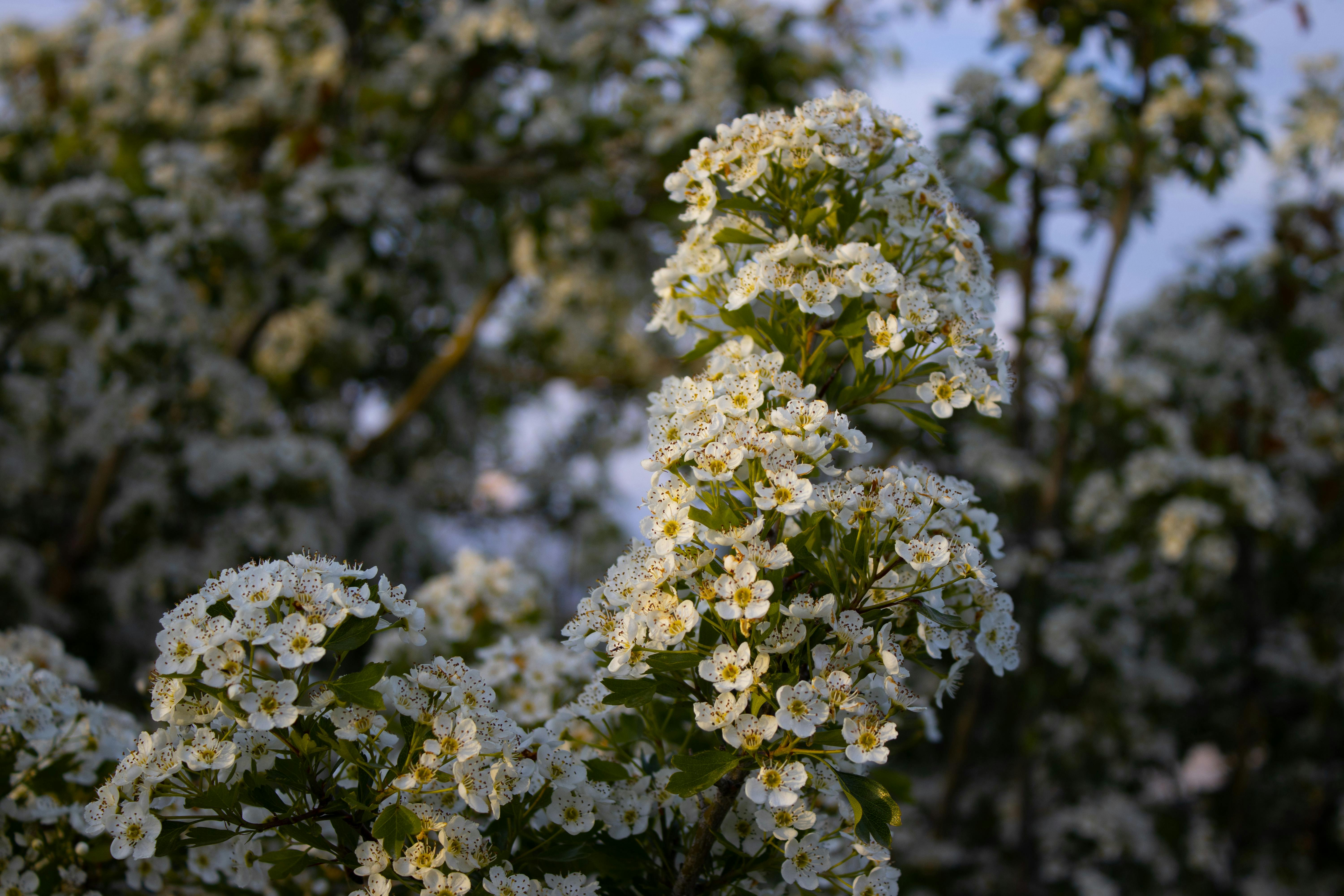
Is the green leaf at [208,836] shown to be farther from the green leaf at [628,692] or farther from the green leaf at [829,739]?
the green leaf at [829,739]

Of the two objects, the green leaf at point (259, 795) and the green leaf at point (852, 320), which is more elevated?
the green leaf at point (852, 320)

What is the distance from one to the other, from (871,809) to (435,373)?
492 cm

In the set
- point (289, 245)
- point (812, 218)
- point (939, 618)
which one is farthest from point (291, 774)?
point (289, 245)

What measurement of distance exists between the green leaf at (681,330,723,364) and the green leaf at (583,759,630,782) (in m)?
0.77

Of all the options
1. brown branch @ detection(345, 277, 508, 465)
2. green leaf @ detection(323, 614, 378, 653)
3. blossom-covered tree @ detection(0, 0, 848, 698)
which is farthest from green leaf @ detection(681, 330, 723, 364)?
brown branch @ detection(345, 277, 508, 465)

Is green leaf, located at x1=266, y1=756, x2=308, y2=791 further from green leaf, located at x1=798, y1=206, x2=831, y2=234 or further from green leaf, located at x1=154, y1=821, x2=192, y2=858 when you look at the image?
green leaf, located at x1=798, y1=206, x2=831, y2=234

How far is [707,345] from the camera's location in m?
1.86

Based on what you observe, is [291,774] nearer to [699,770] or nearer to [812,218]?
[699,770]

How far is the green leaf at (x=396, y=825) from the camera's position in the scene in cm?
134

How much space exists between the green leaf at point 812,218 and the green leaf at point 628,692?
2.74ft

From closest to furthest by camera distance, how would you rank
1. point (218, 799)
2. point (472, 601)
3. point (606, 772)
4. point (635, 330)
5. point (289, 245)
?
1. point (218, 799)
2. point (606, 772)
3. point (472, 601)
4. point (289, 245)
5. point (635, 330)

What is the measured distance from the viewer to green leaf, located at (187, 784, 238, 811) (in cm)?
133

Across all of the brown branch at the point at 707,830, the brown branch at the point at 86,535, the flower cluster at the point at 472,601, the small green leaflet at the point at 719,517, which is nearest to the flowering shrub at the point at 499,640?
the flower cluster at the point at 472,601

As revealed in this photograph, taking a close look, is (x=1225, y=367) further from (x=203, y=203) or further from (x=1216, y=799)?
(x=203, y=203)
